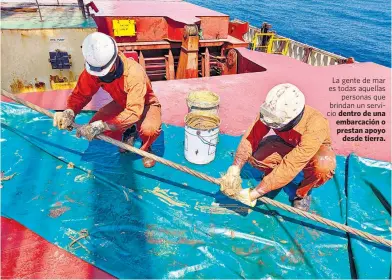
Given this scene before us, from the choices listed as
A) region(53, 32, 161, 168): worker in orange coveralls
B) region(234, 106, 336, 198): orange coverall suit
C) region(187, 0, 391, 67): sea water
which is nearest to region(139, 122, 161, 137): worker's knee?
region(53, 32, 161, 168): worker in orange coveralls

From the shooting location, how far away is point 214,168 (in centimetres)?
352

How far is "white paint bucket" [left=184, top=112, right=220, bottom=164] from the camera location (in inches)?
130

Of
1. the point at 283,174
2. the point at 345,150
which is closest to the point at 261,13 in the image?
the point at 345,150

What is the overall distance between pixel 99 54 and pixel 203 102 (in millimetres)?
1546

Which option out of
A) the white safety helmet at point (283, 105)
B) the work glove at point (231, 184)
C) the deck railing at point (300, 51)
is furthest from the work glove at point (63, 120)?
the deck railing at point (300, 51)

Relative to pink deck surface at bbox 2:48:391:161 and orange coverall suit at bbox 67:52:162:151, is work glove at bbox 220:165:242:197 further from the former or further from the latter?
pink deck surface at bbox 2:48:391:161

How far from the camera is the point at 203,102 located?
3.77 m

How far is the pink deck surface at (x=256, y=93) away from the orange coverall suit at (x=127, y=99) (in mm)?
1086

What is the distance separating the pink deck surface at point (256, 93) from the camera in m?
4.37

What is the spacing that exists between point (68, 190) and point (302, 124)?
8.12 feet

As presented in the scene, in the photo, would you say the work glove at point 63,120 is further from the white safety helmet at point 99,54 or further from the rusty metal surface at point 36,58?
the rusty metal surface at point 36,58

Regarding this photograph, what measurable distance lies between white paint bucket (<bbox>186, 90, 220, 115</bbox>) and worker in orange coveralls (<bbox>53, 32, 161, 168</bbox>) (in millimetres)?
563

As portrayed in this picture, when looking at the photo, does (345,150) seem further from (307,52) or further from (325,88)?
(307,52)

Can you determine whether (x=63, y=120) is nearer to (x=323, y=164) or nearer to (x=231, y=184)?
(x=231, y=184)
